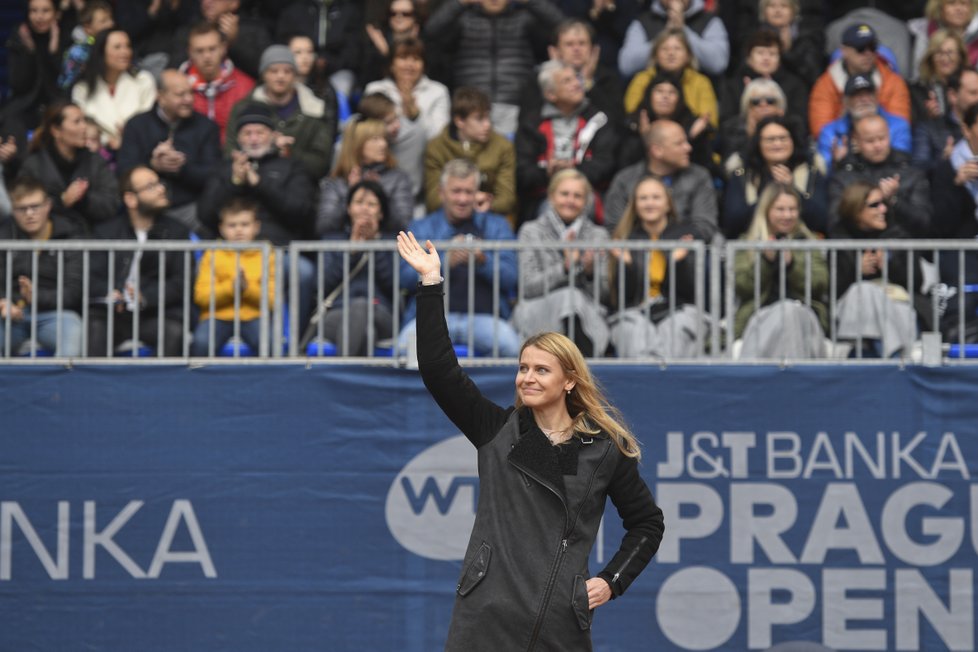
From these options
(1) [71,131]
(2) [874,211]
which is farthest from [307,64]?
(2) [874,211]

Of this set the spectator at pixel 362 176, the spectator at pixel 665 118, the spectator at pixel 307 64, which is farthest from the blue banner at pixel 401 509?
the spectator at pixel 307 64

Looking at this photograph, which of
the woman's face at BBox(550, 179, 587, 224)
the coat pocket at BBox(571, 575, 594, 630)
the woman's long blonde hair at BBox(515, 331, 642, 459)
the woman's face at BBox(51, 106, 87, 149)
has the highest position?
the woman's face at BBox(51, 106, 87, 149)

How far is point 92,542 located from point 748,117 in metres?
5.81

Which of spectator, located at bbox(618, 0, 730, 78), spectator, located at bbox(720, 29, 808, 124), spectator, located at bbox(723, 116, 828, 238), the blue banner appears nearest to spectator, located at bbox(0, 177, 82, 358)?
the blue banner

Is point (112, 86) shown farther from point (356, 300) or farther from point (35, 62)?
point (356, 300)

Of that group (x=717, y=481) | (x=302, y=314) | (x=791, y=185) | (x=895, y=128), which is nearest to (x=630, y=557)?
(x=717, y=481)

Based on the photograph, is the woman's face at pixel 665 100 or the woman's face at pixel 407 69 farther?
the woman's face at pixel 407 69

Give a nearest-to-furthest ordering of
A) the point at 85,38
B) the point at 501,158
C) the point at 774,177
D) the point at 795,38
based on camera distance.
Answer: the point at 774,177, the point at 501,158, the point at 795,38, the point at 85,38

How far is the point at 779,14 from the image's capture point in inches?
562

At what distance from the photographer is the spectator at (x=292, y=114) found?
13.1 meters

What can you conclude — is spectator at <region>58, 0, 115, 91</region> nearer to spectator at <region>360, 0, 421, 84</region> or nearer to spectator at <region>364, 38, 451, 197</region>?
spectator at <region>360, 0, 421, 84</region>

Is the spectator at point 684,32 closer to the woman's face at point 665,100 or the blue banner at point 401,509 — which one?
the woman's face at point 665,100

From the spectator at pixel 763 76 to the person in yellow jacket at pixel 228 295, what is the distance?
185 inches

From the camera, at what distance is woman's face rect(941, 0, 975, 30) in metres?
14.2
